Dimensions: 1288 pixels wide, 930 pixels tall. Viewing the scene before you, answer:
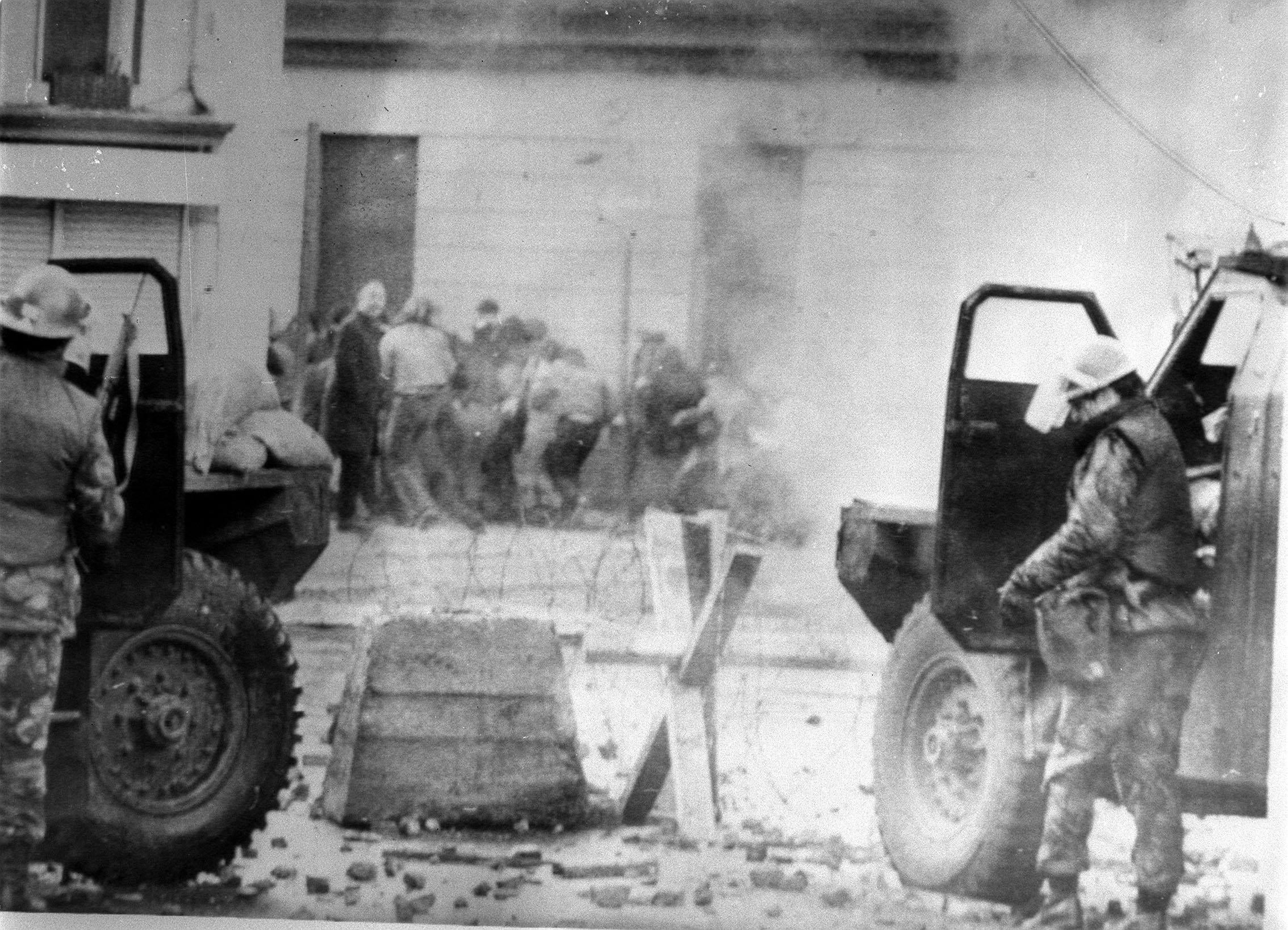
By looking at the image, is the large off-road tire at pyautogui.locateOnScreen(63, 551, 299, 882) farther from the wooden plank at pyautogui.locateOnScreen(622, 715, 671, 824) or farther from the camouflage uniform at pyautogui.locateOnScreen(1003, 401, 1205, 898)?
the camouflage uniform at pyautogui.locateOnScreen(1003, 401, 1205, 898)

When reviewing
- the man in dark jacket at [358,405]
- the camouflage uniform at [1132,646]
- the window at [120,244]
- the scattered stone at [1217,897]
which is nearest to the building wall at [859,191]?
the man in dark jacket at [358,405]

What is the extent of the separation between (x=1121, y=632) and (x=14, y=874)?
3546mm

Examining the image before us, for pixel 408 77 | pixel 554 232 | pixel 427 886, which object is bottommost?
pixel 427 886

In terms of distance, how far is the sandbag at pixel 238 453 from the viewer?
6359 millimetres

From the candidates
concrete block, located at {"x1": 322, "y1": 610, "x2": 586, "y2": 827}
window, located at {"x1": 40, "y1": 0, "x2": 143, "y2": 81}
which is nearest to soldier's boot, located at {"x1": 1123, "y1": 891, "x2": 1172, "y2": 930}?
concrete block, located at {"x1": 322, "y1": 610, "x2": 586, "y2": 827}

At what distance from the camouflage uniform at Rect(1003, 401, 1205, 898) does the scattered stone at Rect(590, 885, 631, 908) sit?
133 centimetres

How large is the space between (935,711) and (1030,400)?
1039 mm

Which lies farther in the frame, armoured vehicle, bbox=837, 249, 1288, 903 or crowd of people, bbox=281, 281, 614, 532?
crowd of people, bbox=281, 281, 614, 532

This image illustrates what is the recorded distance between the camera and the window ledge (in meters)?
6.47

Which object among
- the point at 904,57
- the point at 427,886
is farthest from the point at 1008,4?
the point at 427,886

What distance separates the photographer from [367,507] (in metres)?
6.43

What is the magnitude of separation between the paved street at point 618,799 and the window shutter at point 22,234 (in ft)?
4.41

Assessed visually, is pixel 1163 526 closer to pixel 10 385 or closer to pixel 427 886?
pixel 427 886

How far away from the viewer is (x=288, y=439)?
21.0 ft
